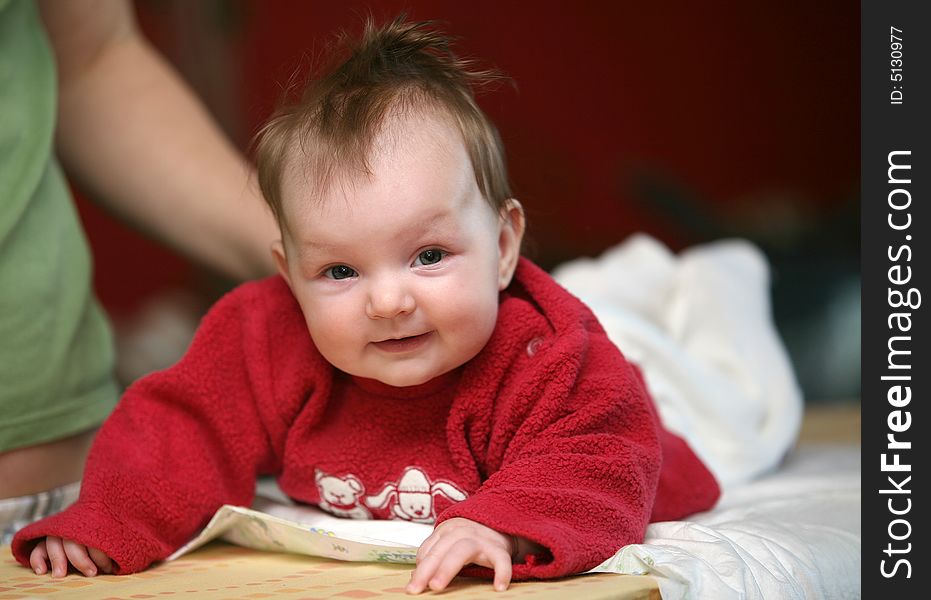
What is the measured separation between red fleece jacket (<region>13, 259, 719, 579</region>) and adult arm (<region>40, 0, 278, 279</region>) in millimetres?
273

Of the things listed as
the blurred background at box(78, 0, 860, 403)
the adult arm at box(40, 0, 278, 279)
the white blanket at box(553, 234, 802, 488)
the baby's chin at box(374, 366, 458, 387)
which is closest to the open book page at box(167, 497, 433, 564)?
the baby's chin at box(374, 366, 458, 387)

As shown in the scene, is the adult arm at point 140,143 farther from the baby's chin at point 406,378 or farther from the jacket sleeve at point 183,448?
the baby's chin at point 406,378

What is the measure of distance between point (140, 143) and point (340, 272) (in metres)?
0.53

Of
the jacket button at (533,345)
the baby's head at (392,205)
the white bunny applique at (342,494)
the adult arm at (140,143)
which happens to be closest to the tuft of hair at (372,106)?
the baby's head at (392,205)

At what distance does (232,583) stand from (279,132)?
0.35 m

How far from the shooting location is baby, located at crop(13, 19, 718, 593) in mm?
782

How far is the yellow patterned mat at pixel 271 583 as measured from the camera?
2.23ft

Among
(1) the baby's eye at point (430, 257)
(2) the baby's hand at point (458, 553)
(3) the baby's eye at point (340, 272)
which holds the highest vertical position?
(1) the baby's eye at point (430, 257)

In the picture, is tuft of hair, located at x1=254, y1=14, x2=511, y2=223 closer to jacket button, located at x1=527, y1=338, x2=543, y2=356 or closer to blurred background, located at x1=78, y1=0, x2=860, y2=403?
jacket button, located at x1=527, y1=338, x2=543, y2=356

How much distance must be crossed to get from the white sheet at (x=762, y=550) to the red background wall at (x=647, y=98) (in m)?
2.75

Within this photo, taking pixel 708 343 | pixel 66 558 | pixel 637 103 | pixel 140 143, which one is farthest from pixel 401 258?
pixel 637 103

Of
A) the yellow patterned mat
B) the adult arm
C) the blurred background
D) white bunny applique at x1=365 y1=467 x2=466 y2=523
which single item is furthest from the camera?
the blurred background

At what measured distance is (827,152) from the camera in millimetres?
3852
